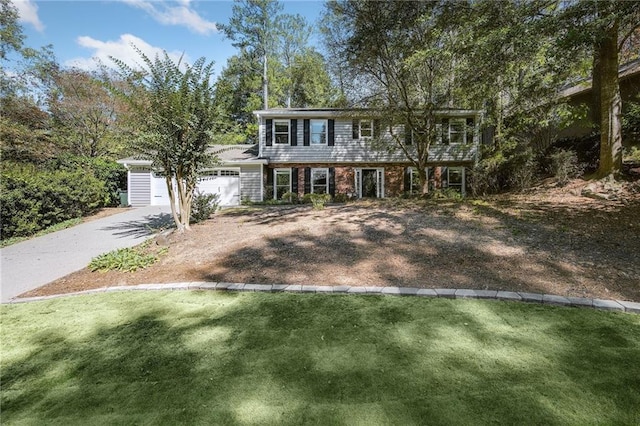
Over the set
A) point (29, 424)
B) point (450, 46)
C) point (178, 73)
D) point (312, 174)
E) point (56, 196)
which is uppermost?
point (450, 46)

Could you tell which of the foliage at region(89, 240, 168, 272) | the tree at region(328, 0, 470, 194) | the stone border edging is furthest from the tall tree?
the stone border edging

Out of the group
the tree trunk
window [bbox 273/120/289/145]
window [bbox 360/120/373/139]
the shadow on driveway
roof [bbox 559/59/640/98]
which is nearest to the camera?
the tree trunk

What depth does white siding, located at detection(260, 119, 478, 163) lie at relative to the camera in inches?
639

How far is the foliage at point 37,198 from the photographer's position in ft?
29.8

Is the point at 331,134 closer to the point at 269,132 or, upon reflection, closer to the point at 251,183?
the point at 269,132

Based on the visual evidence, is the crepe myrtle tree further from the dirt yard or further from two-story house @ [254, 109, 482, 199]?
two-story house @ [254, 109, 482, 199]

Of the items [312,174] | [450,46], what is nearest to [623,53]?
[450,46]

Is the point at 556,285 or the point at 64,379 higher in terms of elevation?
the point at 556,285

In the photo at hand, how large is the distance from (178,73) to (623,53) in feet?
46.4

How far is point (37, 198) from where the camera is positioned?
10.0 m

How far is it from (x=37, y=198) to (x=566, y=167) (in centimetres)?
1633

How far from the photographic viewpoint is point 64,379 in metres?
2.50

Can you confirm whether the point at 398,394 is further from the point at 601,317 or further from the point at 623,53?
the point at 623,53

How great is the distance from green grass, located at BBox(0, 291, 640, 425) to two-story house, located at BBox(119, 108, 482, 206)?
41.4ft
